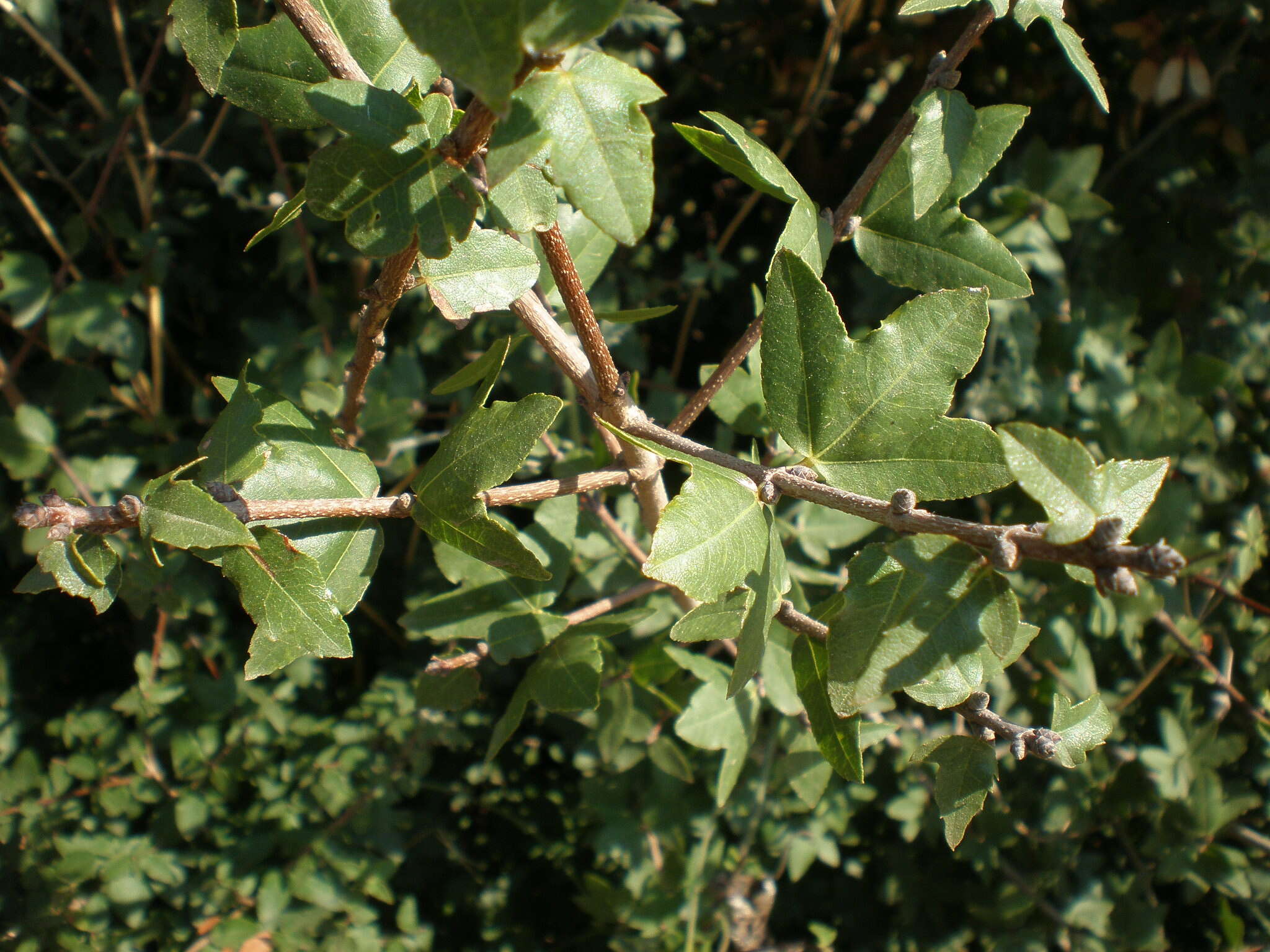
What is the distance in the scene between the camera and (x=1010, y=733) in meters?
0.68

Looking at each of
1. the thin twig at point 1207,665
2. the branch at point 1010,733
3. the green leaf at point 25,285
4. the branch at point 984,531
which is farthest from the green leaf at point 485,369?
the thin twig at point 1207,665

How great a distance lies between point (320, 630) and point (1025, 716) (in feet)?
4.48

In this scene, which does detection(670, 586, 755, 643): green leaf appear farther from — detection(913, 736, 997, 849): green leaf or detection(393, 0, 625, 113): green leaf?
detection(393, 0, 625, 113): green leaf

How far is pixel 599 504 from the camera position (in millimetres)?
1141

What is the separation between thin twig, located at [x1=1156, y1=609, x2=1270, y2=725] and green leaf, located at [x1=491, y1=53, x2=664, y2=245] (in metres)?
1.39

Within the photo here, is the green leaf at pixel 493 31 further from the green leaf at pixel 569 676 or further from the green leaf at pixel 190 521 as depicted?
the green leaf at pixel 569 676

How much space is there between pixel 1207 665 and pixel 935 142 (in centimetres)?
119

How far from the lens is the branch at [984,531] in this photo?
47 centimetres

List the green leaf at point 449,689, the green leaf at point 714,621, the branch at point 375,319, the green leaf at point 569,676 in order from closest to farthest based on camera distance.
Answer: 1. the branch at point 375,319
2. the green leaf at point 714,621
3. the green leaf at point 569,676
4. the green leaf at point 449,689

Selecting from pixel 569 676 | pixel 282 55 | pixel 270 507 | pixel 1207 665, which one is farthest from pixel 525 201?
pixel 1207 665

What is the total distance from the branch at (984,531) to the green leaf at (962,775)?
0.21 meters

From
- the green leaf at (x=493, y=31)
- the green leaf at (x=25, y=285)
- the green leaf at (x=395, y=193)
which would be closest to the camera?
the green leaf at (x=493, y=31)

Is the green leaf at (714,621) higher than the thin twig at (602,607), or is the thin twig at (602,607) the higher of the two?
the green leaf at (714,621)

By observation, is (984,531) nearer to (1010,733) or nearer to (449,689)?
(1010,733)
